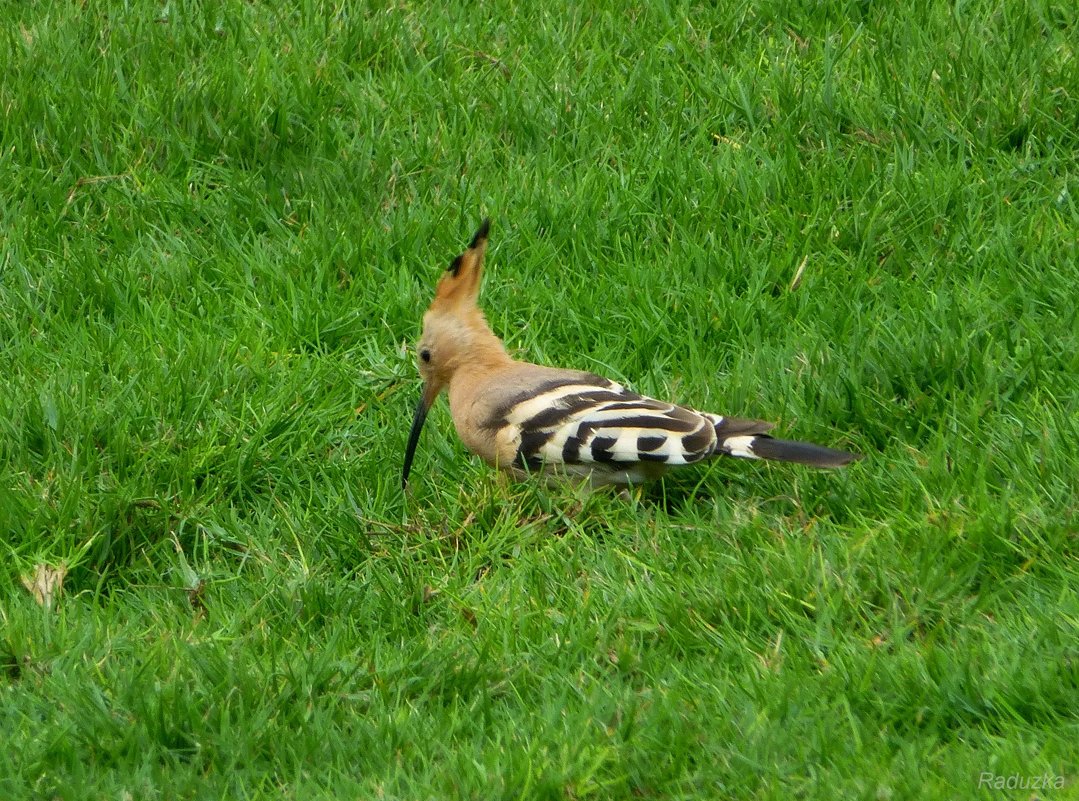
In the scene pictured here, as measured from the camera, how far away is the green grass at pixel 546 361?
9.96ft

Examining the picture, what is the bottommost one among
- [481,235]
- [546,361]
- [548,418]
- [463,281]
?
[546,361]

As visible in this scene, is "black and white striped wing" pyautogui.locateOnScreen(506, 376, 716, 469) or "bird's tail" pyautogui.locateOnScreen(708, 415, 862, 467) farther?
"black and white striped wing" pyautogui.locateOnScreen(506, 376, 716, 469)

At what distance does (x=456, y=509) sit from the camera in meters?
4.05

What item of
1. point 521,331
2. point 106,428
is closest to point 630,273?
point 521,331

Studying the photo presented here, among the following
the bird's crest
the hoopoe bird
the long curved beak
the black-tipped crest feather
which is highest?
the black-tipped crest feather

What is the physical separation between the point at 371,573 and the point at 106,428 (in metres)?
0.98

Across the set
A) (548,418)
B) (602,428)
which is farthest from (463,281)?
(602,428)

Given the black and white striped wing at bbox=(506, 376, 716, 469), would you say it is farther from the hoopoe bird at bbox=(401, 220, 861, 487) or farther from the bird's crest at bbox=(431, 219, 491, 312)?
the bird's crest at bbox=(431, 219, 491, 312)

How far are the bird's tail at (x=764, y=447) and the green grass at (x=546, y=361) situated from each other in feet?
0.41

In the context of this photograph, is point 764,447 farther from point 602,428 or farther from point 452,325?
point 452,325

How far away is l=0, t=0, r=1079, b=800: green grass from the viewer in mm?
3037

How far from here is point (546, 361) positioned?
4777 millimetres

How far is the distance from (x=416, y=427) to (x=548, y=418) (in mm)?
431

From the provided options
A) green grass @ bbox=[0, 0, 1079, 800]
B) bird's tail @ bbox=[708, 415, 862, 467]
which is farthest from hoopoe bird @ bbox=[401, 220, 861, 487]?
green grass @ bbox=[0, 0, 1079, 800]
